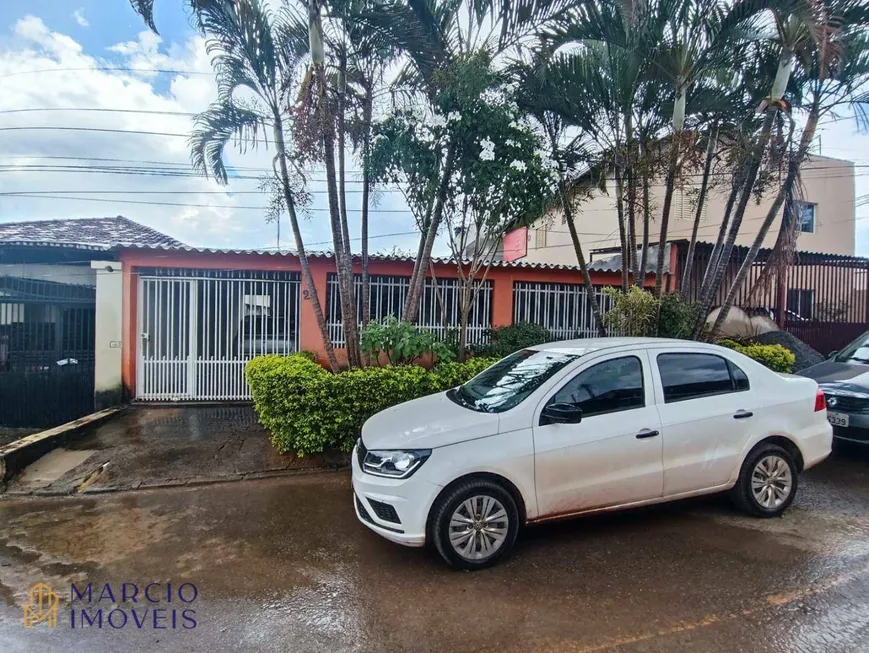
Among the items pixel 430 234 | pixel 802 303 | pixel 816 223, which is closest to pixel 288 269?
pixel 430 234

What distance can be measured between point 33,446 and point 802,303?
14598 millimetres

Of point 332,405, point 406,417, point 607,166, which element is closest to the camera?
point 406,417

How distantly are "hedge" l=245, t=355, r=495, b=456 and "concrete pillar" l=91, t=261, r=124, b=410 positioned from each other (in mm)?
3895

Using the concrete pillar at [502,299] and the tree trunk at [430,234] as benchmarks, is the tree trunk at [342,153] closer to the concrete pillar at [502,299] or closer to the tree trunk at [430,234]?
the tree trunk at [430,234]

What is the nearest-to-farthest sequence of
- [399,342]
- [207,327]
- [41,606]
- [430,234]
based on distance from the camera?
[41,606] < [399,342] < [430,234] < [207,327]

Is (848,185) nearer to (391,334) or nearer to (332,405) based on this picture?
(391,334)

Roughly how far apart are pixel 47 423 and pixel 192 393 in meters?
2.20

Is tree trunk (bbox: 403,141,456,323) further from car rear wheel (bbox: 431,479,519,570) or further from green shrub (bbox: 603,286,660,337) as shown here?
car rear wheel (bbox: 431,479,519,570)

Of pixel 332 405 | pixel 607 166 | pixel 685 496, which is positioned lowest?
pixel 685 496

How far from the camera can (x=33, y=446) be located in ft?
18.4

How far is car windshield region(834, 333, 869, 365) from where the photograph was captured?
255 inches

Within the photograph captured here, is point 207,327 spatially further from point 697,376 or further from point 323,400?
point 697,376

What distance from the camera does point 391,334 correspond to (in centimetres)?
650

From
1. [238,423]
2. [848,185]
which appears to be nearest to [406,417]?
[238,423]
